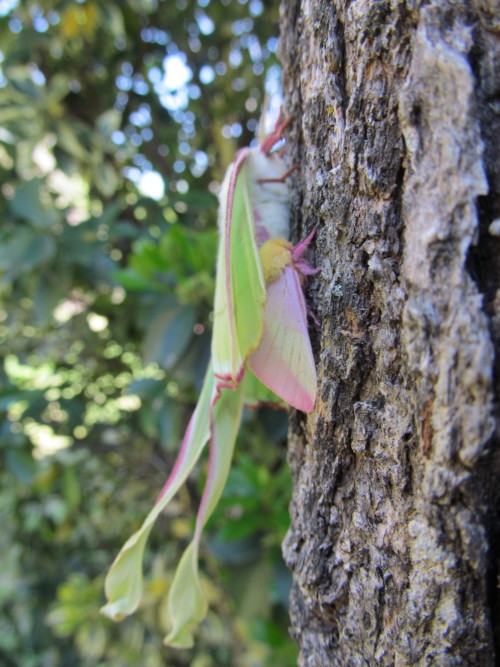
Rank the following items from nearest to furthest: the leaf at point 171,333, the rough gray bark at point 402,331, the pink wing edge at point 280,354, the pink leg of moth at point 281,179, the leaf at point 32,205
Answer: the rough gray bark at point 402,331 → the pink wing edge at point 280,354 → the pink leg of moth at point 281,179 → the leaf at point 171,333 → the leaf at point 32,205

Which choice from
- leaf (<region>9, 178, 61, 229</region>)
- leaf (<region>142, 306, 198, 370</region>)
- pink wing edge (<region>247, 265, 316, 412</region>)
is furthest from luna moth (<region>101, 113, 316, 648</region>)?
leaf (<region>9, 178, 61, 229</region>)

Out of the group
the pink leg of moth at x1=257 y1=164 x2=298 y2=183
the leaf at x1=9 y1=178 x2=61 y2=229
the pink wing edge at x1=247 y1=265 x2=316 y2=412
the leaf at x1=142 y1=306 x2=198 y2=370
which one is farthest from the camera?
the leaf at x1=9 y1=178 x2=61 y2=229

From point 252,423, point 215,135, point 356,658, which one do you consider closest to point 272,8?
point 215,135

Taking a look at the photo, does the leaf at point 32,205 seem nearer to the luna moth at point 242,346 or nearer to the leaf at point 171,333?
the leaf at point 171,333

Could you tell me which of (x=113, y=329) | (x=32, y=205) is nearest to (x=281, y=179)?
(x=32, y=205)

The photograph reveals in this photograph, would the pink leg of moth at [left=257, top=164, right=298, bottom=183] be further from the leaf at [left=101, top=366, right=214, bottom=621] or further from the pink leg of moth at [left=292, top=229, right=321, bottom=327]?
the leaf at [left=101, top=366, right=214, bottom=621]

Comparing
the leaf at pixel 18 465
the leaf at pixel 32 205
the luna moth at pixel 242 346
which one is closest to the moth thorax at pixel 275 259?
the luna moth at pixel 242 346
